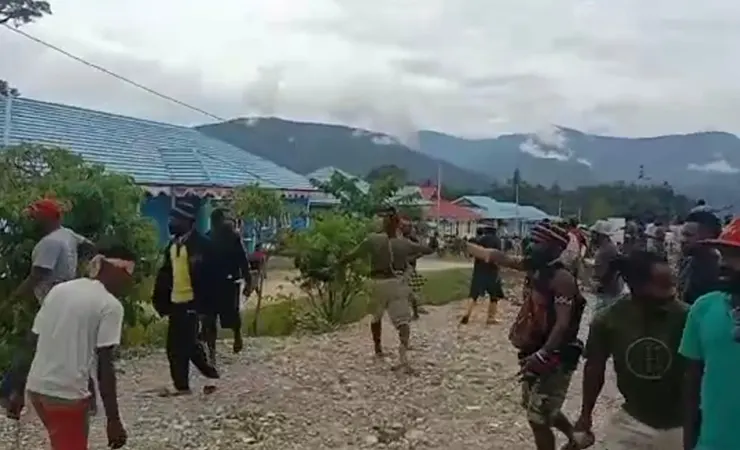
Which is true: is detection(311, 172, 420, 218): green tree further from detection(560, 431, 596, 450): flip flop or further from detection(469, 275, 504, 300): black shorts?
detection(560, 431, 596, 450): flip flop

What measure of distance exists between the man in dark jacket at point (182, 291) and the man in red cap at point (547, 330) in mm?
3329

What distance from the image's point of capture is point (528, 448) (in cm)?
713

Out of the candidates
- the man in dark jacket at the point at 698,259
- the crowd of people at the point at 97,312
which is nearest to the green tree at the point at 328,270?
the crowd of people at the point at 97,312

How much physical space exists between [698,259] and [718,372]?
7.59ft

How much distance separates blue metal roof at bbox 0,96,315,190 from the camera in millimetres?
22031

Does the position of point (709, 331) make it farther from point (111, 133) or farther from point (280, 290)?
point (111, 133)

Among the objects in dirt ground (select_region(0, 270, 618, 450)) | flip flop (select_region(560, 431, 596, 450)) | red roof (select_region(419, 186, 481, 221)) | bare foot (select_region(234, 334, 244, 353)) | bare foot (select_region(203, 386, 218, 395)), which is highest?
red roof (select_region(419, 186, 481, 221))

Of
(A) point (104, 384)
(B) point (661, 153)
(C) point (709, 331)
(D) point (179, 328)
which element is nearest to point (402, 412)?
(D) point (179, 328)

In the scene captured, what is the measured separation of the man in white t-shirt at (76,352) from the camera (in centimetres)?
Answer: 441

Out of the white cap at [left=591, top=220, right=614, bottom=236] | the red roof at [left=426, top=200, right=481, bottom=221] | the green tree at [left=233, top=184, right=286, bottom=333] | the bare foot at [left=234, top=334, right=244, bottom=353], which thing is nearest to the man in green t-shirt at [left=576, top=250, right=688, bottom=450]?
the white cap at [left=591, top=220, right=614, bottom=236]

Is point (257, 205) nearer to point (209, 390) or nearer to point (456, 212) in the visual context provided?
point (209, 390)

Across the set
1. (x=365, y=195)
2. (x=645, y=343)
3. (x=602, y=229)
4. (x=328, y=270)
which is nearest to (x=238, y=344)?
(x=328, y=270)

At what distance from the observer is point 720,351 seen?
3404 millimetres

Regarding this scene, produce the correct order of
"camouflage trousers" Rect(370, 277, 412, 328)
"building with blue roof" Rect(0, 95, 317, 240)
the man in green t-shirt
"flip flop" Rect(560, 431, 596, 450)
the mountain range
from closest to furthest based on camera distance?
the man in green t-shirt, "flip flop" Rect(560, 431, 596, 450), "camouflage trousers" Rect(370, 277, 412, 328), "building with blue roof" Rect(0, 95, 317, 240), the mountain range
